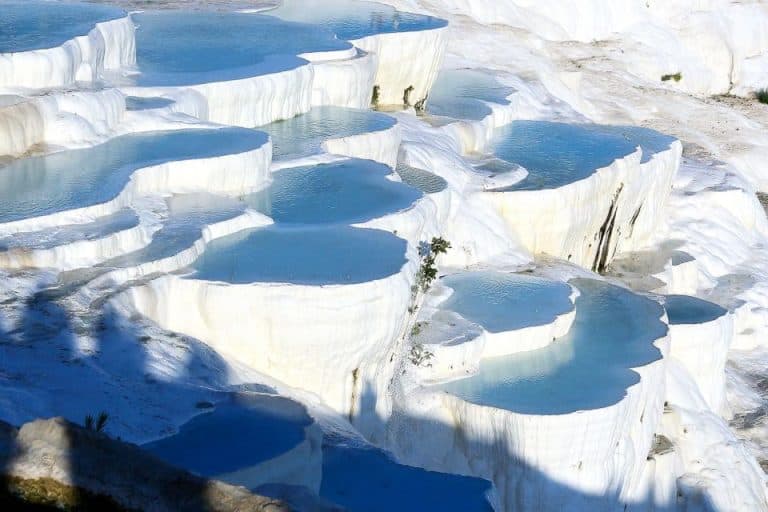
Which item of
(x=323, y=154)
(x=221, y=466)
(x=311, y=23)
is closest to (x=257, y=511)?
(x=221, y=466)

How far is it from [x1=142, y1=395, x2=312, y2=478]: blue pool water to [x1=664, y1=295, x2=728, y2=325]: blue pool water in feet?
19.9

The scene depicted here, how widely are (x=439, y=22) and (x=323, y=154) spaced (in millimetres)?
4802

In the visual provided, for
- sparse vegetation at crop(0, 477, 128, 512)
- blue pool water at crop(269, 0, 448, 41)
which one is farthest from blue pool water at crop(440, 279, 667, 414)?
sparse vegetation at crop(0, 477, 128, 512)

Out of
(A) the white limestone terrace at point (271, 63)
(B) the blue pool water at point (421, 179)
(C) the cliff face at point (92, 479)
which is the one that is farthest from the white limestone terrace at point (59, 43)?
(C) the cliff face at point (92, 479)

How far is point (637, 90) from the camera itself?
1925cm

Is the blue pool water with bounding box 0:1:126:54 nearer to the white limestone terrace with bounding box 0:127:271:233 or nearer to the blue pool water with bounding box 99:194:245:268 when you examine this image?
the white limestone terrace with bounding box 0:127:271:233

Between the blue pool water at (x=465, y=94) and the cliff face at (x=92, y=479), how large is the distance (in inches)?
388

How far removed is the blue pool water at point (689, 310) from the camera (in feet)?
38.6

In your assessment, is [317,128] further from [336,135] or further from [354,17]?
[354,17]

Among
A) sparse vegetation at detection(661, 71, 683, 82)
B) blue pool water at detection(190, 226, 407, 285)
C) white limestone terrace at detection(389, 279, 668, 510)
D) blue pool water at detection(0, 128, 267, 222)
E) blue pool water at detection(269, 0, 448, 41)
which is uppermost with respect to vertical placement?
blue pool water at detection(0, 128, 267, 222)

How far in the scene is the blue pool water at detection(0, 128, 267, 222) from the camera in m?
7.93

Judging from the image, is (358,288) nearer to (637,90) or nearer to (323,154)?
(323,154)

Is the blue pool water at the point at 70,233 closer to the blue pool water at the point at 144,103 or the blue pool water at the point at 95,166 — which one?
the blue pool water at the point at 95,166

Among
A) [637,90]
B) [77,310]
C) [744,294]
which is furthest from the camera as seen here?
[637,90]
